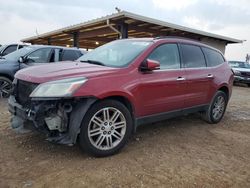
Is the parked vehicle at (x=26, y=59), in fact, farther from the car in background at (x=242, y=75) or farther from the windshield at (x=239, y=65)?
the windshield at (x=239, y=65)

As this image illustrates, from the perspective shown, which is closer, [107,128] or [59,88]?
[59,88]

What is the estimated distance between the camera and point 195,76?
505 centimetres

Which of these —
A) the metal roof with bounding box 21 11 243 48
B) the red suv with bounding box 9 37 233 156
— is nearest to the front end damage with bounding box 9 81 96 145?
the red suv with bounding box 9 37 233 156

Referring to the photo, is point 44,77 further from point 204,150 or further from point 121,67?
point 204,150

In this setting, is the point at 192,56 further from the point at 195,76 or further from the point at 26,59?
the point at 26,59

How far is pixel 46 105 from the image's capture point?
3.30 metres

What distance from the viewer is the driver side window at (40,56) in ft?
25.0

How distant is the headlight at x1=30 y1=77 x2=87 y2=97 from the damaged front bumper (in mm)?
88

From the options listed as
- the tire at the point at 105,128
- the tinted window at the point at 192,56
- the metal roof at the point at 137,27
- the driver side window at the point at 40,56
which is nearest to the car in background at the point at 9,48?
the driver side window at the point at 40,56

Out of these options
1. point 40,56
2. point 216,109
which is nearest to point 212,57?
point 216,109

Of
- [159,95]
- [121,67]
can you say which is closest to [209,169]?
[159,95]

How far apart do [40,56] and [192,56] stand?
468 centimetres

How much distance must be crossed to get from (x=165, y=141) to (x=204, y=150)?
0.65 meters

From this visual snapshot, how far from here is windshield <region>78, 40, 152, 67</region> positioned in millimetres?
4121
